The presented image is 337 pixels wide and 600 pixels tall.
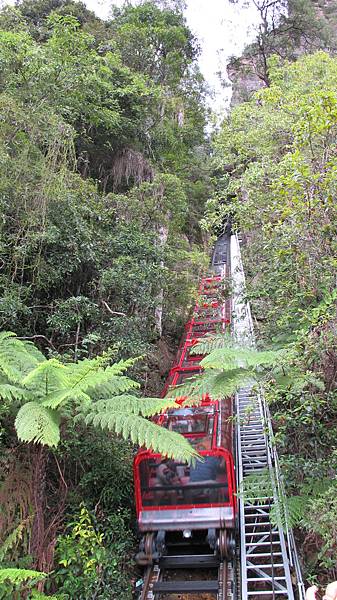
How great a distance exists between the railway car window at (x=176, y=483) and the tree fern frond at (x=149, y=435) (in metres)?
1.75

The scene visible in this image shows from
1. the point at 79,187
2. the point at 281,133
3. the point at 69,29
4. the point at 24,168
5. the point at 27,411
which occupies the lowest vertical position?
the point at 27,411

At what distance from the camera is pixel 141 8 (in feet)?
53.4

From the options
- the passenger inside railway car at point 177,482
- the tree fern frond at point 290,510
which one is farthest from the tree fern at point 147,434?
the passenger inside railway car at point 177,482

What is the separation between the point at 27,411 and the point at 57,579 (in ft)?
6.63

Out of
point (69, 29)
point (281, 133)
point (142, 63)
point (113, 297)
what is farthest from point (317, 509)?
point (142, 63)

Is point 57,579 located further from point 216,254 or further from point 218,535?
point 216,254

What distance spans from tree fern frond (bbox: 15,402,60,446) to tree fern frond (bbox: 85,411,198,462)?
1.50 feet

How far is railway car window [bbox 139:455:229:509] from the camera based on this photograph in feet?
18.3

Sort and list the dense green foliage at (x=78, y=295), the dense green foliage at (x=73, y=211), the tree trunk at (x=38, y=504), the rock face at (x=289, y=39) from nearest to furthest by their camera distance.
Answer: the dense green foliage at (x=78, y=295) → the tree trunk at (x=38, y=504) → the dense green foliage at (x=73, y=211) → the rock face at (x=289, y=39)

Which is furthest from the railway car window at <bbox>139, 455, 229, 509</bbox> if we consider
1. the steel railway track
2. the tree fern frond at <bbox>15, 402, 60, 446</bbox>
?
the tree fern frond at <bbox>15, 402, 60, 446</bbox>

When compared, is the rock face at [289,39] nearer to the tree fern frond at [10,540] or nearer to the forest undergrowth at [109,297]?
the forest undergrowth at [109,297]

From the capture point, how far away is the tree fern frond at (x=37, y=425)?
3.54 m

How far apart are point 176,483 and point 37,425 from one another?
2.60m

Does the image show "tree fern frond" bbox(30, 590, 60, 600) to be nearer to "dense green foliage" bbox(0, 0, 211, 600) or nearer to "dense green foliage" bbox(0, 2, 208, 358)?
"dense green foliage" bbox(0, 0, 211, 600)
